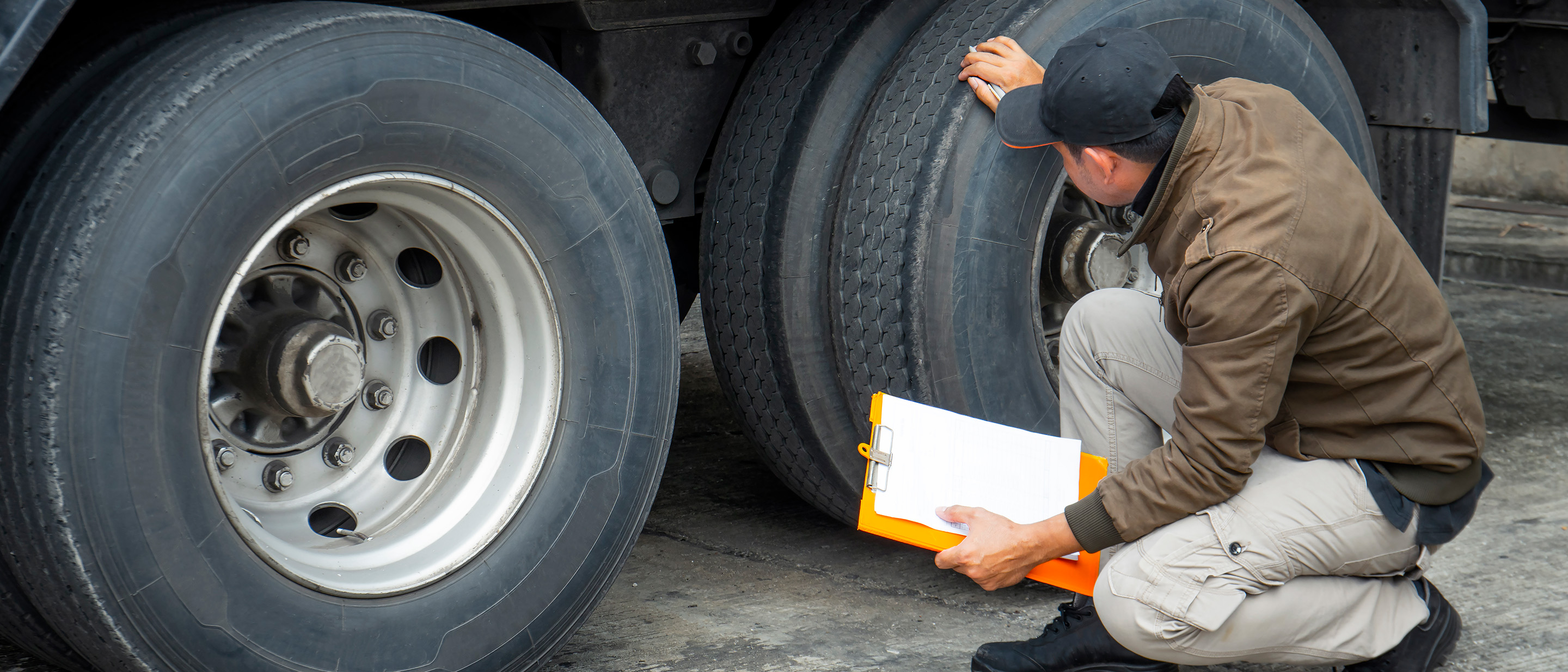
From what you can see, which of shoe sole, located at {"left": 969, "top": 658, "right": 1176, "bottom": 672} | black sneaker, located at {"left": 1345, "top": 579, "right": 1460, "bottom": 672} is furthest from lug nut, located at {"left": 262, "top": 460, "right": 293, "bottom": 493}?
black sneaker, located at {"left": 1345, "top": 579, "right": 1460, "bottom": 672}

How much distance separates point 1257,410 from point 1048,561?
0.45 m

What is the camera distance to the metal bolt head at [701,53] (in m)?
2.59

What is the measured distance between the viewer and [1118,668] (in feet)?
7.41

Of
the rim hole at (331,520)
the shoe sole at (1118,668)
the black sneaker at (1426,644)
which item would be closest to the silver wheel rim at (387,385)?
the rim hole at (331,520)

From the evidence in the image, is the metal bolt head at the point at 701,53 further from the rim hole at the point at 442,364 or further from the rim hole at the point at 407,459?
the rim hole at the point at 407,459

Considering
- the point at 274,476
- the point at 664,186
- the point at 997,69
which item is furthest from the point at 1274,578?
the point at 274,476

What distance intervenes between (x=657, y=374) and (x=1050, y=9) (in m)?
1.01

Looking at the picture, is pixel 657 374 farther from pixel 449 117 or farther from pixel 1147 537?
pixel 1147 537

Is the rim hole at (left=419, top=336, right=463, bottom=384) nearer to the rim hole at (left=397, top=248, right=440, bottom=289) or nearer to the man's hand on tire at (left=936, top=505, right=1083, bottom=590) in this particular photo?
the rim hole at (left=397, top=248, right=440, bottom=289)

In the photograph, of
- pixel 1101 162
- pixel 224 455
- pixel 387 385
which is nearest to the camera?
pixel 224 455

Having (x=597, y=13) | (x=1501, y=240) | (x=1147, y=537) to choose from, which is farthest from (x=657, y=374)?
(x=1501, y=240)

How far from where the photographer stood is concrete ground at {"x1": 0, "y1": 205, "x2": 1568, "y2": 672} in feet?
7.78

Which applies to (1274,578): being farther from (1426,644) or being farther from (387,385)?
(387,385)

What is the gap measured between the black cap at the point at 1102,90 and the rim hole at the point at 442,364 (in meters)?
1.00
